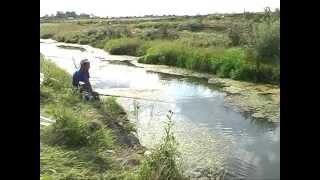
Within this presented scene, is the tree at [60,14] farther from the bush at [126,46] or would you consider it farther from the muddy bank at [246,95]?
the muddy bank at [246,95]

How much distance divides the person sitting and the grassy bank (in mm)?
23

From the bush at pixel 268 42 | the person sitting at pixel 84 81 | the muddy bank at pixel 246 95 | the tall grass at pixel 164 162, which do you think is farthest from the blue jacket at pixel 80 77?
the bush at pixel 268 42

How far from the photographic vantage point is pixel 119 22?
4.99 feet

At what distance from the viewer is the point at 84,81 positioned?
4.89 feet

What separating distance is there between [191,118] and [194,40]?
0.30 meters

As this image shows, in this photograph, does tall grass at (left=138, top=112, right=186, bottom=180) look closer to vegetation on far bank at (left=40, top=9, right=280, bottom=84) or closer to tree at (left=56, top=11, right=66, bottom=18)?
vegetation on far bank at (left=40, top=9, right=280, bottom=84)

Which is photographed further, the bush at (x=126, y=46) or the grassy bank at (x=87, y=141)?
the bush at (x=126, y=46)

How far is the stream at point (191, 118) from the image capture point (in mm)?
1462

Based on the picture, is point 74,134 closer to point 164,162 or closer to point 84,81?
point 84,81

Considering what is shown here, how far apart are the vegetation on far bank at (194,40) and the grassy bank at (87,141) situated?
0.20m

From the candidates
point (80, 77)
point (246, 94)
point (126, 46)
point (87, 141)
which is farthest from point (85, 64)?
point (246, 94)

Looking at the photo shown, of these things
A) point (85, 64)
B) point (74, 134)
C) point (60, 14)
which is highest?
point (60, 14)

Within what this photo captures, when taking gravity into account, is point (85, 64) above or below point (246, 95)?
above
